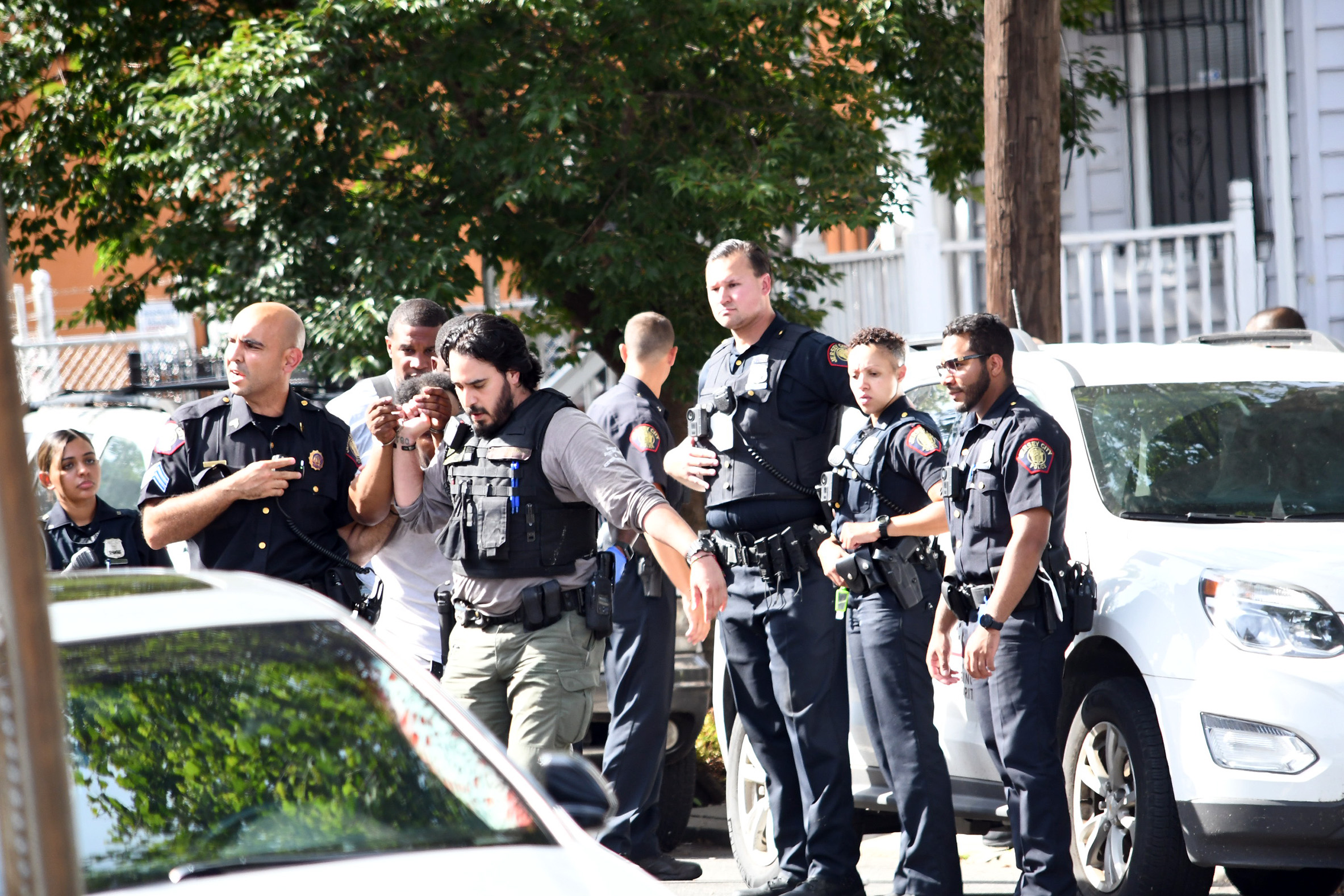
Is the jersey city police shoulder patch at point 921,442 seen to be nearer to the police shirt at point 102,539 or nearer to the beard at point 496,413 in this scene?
the beard at point 496,413

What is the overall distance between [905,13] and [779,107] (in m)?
1.06

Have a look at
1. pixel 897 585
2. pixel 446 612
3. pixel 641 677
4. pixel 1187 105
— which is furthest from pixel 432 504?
pixel 1187 105

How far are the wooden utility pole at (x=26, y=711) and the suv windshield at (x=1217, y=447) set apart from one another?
4.22 meters

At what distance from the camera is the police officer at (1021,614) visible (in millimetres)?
4809

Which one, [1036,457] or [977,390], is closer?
[1036,457]

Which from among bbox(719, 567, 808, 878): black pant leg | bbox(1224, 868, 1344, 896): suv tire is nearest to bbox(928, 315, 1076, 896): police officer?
bbox(719, 567, 808, 878): black pant leg

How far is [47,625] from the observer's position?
1.53m

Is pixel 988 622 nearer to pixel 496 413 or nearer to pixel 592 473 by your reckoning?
pixel 592 473

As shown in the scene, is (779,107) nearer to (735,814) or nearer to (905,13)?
(905,13)

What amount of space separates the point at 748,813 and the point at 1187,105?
8958 mm

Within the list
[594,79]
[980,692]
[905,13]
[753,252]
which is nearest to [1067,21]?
[905,13]

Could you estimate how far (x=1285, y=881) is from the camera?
5484mm

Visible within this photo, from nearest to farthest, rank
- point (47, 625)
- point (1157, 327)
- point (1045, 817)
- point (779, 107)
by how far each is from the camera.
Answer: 1. point (47, 625)
2. point (1045, 817)
3. point (779, 107)
4. point (1157, 327)

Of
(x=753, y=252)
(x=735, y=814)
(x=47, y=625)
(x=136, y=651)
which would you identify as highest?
(x=753, y=252)
